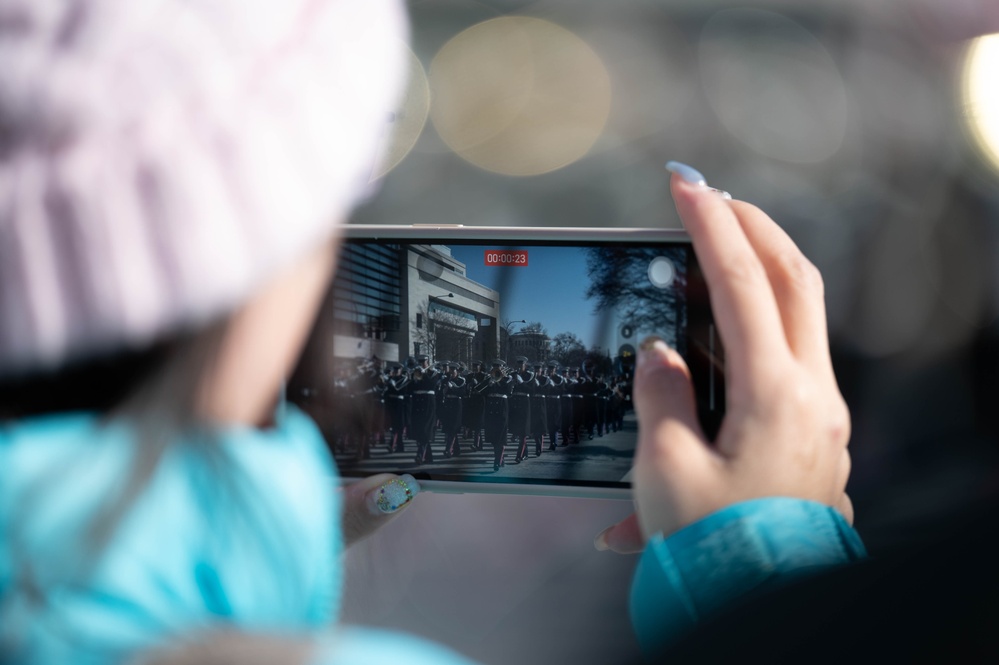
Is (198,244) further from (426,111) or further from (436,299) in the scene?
(426,111)

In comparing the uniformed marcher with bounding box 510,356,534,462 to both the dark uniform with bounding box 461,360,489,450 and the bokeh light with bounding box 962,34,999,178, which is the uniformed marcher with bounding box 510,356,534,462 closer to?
the dark uniform with bounding box 461,360,489,450

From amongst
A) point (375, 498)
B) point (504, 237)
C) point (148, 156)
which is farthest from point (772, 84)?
point (148, 156)

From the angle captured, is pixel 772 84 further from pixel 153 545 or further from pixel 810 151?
pixel 153 545

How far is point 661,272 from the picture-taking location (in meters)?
0.62

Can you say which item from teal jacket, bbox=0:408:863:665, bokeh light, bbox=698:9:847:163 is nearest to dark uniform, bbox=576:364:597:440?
teal jacket, bbox=0:408:863:665

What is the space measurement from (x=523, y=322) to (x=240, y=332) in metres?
0.42

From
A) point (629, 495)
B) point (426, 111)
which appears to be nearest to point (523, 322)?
point (629, 495)

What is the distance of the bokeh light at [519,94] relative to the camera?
3.59 ft

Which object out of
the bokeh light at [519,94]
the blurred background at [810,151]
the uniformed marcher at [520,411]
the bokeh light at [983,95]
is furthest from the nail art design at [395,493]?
the bokeh light at [983,95]

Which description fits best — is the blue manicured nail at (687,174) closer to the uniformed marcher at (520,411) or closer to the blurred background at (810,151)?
the uniformed marcher at (520,411)

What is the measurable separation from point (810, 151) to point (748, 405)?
2.97 ft

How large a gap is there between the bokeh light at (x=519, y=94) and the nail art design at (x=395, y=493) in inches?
23.8

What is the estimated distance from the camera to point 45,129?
211 millimetres

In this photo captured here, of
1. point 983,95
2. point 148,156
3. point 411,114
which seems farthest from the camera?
point 983,95
